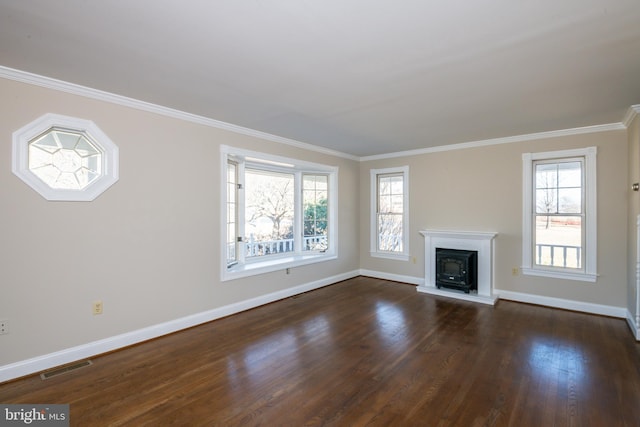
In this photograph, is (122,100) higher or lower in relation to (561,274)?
higher

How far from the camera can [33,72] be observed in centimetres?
250

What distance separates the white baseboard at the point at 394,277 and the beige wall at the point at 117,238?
2.83 m

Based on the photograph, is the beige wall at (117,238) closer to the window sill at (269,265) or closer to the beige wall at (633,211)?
the window sill at (269,265)

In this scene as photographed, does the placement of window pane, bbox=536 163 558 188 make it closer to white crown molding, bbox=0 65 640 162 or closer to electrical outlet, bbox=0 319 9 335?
white crown molding, bbox=0 65 640 162

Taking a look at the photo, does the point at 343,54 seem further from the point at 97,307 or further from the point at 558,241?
the point at 558,241

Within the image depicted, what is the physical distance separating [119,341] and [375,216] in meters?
4.62

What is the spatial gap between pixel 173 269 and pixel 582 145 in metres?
5.49

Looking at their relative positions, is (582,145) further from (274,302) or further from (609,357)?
(274,302)

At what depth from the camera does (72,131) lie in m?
Result: 2.84

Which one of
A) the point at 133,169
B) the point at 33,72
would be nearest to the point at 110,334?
the point at 133,169

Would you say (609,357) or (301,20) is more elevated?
(301,20)

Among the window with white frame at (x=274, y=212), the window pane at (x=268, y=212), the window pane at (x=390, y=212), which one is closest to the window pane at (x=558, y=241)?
the window pane at (x=390, y=212)

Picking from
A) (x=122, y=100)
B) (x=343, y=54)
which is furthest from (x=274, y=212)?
(x=343, y=54)

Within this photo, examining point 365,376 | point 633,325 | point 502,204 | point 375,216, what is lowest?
point 365,376
